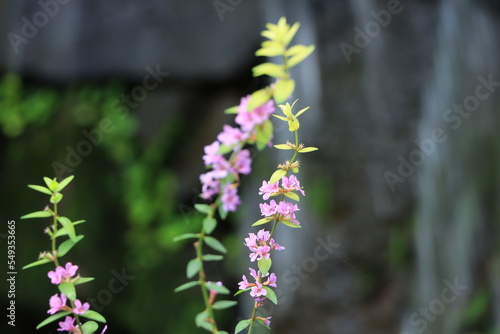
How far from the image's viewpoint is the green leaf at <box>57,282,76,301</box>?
72 cm

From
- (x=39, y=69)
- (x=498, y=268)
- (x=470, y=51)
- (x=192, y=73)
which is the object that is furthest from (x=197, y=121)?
(x=498, y=268)

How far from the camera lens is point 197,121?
3.63 meters

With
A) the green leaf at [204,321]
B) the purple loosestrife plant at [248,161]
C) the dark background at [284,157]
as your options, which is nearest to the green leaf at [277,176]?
the purple loosestrife plant at [248,161]

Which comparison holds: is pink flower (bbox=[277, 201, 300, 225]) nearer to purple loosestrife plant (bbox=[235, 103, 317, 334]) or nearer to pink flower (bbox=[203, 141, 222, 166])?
purple loosestrife plant (bbox=[235, 103, 317, 334])

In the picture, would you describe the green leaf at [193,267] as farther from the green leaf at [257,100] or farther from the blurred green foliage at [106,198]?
the blurred green foliage at [106,198]

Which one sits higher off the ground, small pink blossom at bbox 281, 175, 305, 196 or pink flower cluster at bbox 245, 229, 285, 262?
small pink blossom at bbox 281, 175, 305, 196

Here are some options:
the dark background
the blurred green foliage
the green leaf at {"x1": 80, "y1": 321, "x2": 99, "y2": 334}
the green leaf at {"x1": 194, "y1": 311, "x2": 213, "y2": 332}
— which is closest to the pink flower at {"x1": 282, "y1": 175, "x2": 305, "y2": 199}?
the green leaf at {"x1": 194, "y1": 311, "x2": 213, "y2": 332}

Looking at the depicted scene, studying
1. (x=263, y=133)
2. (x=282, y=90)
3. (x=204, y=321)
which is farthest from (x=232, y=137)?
(x=204, y=321)

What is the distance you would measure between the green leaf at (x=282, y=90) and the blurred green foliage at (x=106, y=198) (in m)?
2.88

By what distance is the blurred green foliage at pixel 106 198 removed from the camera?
3547mm

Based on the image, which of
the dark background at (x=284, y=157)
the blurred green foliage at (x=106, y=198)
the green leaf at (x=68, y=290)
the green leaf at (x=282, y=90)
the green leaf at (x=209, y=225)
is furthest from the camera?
the blurred green foliage at (x=106, y=198)

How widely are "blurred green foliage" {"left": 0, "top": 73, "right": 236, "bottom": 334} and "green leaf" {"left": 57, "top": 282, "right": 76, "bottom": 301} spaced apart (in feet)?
8.94

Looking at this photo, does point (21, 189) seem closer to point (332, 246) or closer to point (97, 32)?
point (97, 32)

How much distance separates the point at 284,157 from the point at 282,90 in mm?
2573
